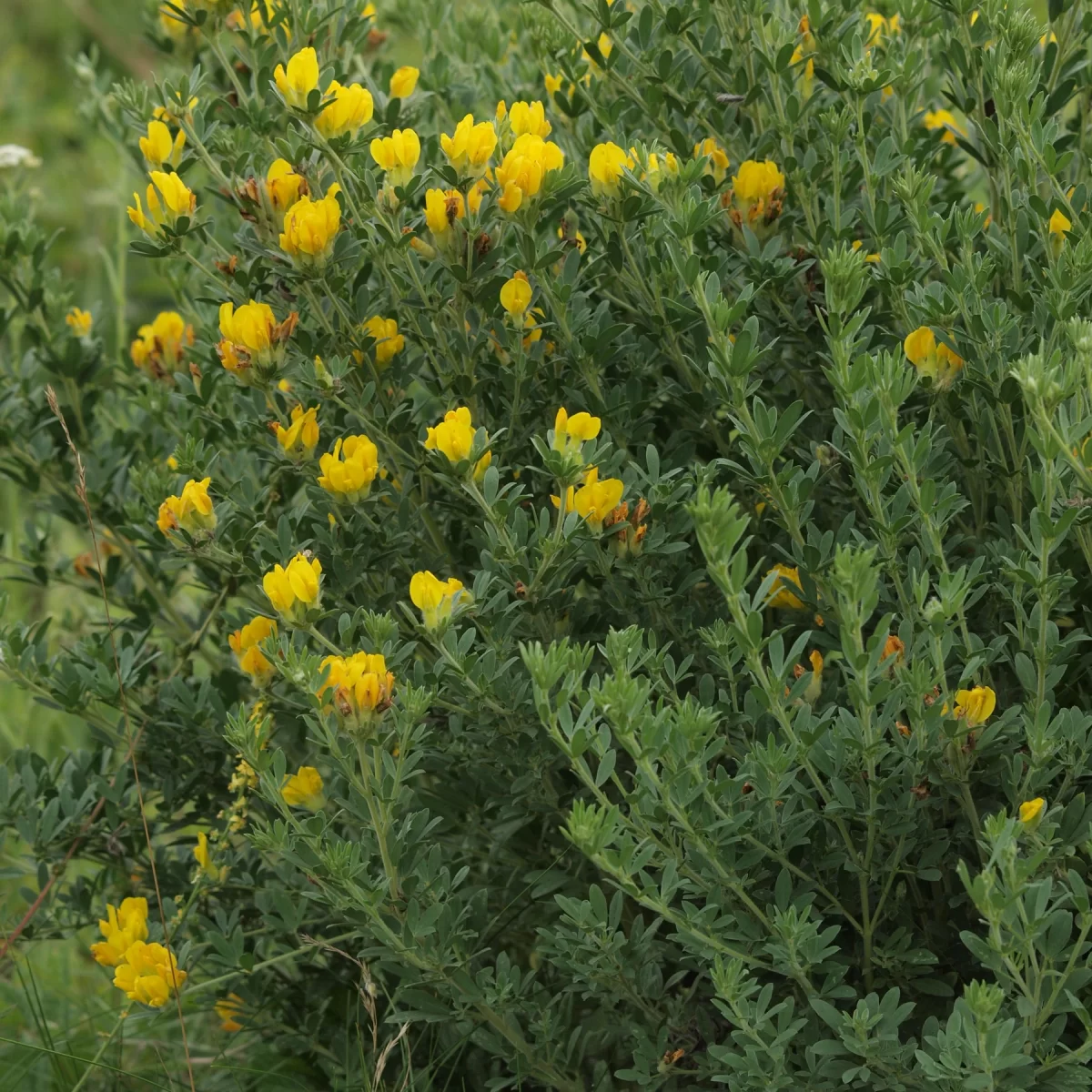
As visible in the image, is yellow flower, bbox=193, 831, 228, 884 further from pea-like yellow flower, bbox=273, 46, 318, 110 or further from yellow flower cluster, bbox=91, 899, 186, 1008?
pea-like yellow flower, bbox=273, 46, 318, 110

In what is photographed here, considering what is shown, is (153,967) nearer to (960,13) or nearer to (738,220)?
(738,220)

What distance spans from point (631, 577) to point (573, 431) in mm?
274

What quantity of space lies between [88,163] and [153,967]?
4.53 m

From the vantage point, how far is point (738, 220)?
210 cm

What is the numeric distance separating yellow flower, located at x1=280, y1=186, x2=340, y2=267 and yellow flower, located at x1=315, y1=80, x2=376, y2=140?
0.30 ft

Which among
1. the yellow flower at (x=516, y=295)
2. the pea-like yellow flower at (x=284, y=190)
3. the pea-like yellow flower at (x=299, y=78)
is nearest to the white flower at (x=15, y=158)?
the pea-like yellow flower at (x=284, y=190)

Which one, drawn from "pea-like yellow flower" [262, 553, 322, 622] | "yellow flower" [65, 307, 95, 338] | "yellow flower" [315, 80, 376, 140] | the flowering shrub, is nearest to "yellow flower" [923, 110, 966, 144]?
the flowering shrub

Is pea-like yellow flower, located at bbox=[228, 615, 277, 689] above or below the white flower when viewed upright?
below

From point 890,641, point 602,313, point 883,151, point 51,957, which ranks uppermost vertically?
point 883,151

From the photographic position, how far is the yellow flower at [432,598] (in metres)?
1.72

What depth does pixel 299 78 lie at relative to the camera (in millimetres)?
1792

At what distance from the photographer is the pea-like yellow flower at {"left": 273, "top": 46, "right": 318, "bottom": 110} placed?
178 cm

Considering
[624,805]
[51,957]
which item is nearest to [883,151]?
[624,805]

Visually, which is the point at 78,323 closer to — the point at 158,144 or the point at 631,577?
the point at 158,144
